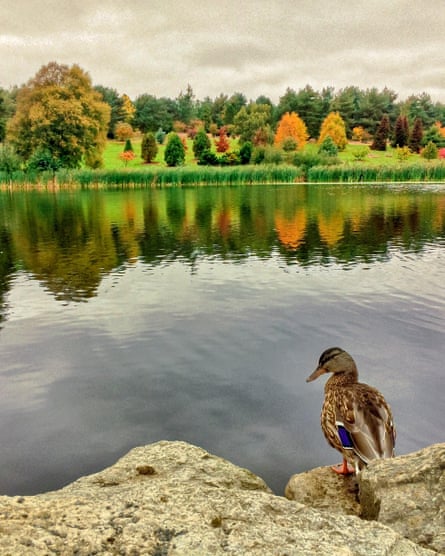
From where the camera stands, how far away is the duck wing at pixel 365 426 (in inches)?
142

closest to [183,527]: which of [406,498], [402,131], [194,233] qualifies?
[406,498]

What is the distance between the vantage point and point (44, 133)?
63.0 m

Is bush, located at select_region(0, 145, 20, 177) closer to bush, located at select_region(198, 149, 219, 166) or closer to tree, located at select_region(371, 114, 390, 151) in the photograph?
bush, located at select_region(198, 149, 219, 166)

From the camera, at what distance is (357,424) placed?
374 cm

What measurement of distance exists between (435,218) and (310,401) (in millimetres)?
21940

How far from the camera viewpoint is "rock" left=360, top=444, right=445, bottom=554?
8.77 feet

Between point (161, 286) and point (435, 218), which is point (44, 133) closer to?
point (435, 218)

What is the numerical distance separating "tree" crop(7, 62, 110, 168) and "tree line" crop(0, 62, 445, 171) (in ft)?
0.41

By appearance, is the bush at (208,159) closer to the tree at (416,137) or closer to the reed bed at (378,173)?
the reed bed at (378,173)

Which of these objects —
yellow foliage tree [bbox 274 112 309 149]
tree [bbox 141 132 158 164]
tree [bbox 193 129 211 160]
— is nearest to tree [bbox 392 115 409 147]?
yellow foliage tree [bbox 274 112 309 149]

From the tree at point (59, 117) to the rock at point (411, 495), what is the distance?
215 feet

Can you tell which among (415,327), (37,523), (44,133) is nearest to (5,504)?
(37,523)

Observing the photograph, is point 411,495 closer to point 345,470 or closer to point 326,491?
point 326,491

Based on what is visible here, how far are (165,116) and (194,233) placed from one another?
338ft
